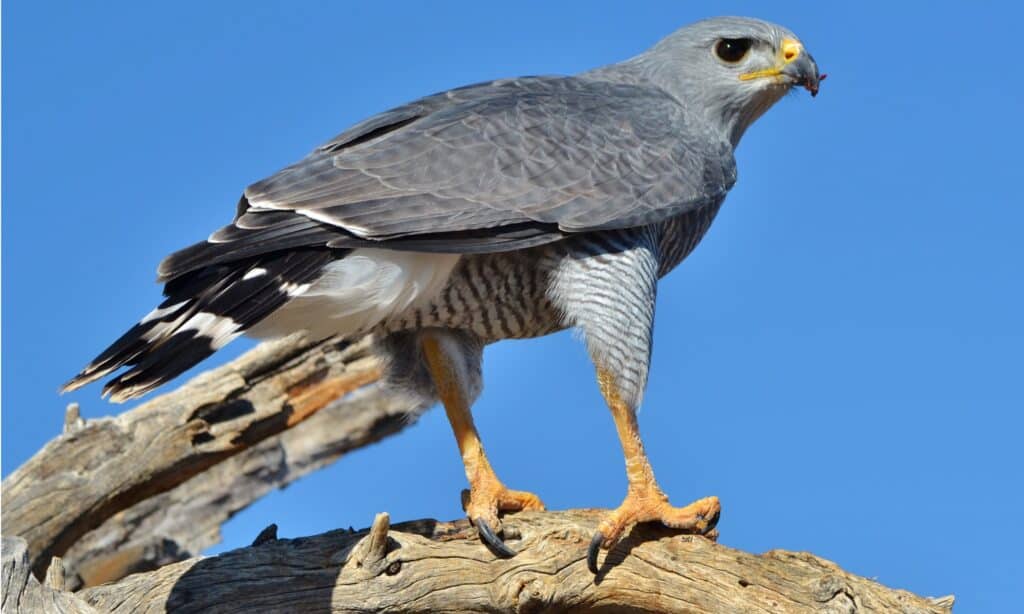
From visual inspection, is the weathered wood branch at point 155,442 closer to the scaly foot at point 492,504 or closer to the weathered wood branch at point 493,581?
the scaly foot at point 492,504

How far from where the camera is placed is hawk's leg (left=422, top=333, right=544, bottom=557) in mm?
6211

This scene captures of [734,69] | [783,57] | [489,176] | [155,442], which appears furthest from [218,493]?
[783,57]

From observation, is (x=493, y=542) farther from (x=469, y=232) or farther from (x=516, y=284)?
(x=469, y=232)

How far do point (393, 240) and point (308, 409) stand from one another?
336 centimetres

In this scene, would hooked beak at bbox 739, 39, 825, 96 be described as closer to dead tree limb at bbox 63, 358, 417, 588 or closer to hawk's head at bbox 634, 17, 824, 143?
hawk's head at bbox 634, 17, 824, 143

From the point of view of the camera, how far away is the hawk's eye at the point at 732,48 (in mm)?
7035

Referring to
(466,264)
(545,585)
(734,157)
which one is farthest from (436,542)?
(734,157)

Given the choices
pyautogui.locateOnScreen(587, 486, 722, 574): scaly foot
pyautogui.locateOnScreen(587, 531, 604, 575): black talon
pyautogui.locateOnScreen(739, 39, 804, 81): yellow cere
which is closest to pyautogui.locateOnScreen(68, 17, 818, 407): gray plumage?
pyautogui.locateOnScreen(739, 39, 804, 81): yellow cere

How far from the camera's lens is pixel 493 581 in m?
5.79

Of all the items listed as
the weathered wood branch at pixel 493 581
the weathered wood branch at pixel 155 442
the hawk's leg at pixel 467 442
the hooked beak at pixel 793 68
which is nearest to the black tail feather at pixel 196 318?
the weathered wood branch at pixel 493 581

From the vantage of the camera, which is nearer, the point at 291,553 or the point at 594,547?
the point at 594,547

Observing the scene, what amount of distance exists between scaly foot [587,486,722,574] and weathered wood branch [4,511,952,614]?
97mm

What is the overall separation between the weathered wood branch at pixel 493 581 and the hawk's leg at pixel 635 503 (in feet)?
0.36

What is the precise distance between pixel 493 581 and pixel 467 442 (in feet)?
3.10
